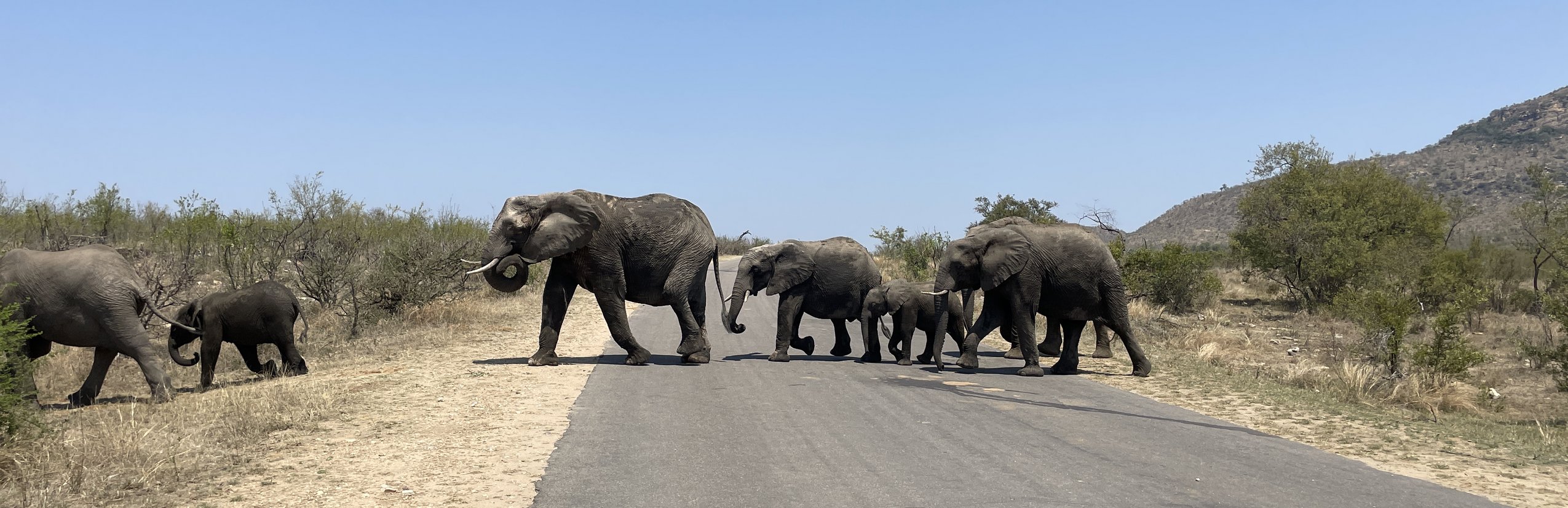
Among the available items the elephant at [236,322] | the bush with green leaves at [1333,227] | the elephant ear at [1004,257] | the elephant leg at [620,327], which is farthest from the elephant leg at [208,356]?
the bush with green leaves at [1333,227]

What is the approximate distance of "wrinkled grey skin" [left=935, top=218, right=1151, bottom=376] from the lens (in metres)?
13.8

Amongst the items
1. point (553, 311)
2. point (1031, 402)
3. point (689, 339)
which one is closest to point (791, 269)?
point (689, 339)

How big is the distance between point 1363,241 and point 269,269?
100 ft

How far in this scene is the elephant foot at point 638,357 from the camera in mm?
14156

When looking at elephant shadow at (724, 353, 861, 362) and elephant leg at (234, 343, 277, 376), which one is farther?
elephant shadow at (724, 353, 861, 362)

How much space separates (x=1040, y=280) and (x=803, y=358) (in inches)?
162

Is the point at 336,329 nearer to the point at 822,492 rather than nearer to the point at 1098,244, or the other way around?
the point at 1098,244

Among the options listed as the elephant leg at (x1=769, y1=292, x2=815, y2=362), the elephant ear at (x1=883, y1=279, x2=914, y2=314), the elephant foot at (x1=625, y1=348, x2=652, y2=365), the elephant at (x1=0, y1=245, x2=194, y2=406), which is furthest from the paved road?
the elephant at (x1=0, y1=245, x2=194, y2=406)

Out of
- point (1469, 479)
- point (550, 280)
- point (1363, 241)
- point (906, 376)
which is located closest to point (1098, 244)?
point (906, 376)

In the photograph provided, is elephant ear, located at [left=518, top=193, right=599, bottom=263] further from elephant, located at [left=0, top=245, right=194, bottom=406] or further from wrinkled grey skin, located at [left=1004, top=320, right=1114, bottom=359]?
wrinkled grey skin, located at [left=1004, top=320, right=1114, bottom=359]

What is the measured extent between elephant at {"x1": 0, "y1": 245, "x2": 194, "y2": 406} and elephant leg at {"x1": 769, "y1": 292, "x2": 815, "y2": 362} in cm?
798

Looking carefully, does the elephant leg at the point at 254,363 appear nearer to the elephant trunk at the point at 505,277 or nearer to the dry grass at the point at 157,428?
the dry grass at the point at 157,428

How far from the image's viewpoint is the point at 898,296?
15.0m

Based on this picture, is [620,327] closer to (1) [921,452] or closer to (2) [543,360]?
(2) [543,360]
